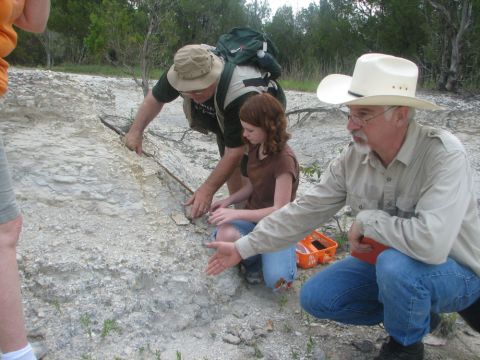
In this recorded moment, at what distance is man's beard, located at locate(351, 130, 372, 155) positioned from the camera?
6.98ft

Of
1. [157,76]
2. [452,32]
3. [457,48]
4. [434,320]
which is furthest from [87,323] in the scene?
[452,32]

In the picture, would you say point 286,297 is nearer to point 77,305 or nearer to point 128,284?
point 128,284

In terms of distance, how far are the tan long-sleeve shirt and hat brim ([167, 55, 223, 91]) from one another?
1.07m

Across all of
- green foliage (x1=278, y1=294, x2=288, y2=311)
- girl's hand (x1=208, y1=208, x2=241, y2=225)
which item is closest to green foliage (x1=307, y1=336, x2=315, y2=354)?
green foliage (x1=278, y1=294, x2=288, y2=311)

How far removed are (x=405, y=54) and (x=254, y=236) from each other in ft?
59.3

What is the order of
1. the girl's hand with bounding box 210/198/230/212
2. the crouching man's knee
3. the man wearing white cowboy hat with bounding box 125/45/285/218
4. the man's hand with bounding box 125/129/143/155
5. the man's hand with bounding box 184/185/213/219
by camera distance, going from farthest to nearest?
1. the man's hand with bounding box 125/129/143/155
2. the girl's hand with bounding box 210/198/230/212
3. the man's hand with bounding box 184/185/213/219
4. the man wearing white cowboy hat with bounding box 125/45/285/218
5. the crouching man's knee

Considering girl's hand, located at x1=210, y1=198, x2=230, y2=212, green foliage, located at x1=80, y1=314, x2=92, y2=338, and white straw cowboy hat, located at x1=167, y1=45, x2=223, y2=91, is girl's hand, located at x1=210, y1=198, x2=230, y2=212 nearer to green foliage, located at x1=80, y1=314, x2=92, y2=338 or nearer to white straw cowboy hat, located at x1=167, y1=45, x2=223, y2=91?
white straw cowboy hat, located at x1=167, y1=45, x2=223, y2=91

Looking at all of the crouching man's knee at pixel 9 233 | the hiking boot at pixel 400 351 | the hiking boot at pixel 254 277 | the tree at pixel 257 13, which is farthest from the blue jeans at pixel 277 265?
the tree at pixel 257 13

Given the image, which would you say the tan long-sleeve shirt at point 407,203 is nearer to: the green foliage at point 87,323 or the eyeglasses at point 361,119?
the eyeglasses at point 361,119

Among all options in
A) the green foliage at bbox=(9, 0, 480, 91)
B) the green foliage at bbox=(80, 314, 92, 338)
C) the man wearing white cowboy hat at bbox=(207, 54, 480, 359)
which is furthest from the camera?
the green foliage at bbox=(9, 0, 480, 91)

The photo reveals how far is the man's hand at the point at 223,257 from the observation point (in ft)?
8.03

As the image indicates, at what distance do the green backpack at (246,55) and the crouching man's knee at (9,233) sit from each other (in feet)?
5.23

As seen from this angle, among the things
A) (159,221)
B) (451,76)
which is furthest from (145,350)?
(451,76)

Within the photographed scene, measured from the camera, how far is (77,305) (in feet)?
8.29
